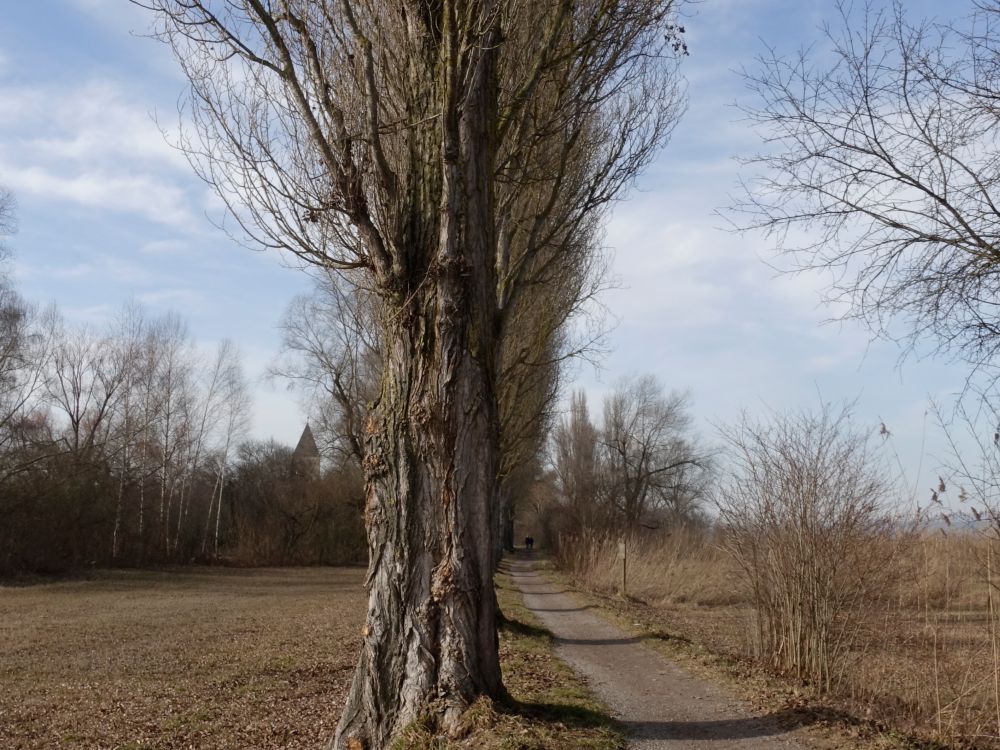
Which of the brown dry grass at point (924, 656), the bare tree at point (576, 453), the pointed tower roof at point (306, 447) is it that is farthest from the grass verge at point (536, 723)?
the pointed tower roof at point (306, 447)

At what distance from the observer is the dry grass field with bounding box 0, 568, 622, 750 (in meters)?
7.00

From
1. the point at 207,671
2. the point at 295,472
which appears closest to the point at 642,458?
the point at 295,472

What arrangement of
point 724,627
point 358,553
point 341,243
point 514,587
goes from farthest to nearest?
point 358,553
point 514,587
point 724,627
point 341,243

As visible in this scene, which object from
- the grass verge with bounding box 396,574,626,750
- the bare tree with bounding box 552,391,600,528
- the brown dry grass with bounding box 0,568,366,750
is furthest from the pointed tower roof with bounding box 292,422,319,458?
the grass verge with bounding box 396,574,626,750

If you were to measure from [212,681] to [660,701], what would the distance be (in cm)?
625

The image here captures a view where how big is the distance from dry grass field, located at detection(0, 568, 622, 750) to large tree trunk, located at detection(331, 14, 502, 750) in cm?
41

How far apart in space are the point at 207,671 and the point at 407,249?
26.3 ft

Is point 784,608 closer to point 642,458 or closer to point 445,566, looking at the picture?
point 445,566

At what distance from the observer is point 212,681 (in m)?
11.1

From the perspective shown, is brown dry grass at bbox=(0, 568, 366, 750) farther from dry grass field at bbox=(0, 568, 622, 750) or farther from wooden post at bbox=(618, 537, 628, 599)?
wooden post at bbox=(618, 537, 628, 599)

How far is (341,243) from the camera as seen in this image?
7602mm

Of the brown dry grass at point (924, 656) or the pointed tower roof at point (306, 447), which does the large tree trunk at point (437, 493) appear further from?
the pointed tower roof at point (306, 447)

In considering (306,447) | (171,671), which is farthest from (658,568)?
(306,447)

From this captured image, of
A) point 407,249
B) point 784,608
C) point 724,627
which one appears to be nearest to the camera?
point 407,249
